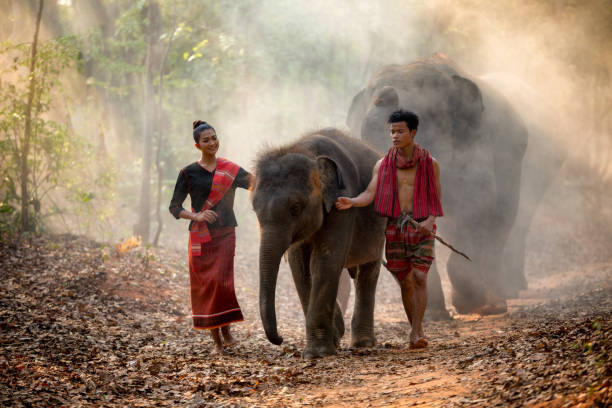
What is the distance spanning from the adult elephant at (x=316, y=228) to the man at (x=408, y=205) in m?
0.28

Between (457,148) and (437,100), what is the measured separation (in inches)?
31.9

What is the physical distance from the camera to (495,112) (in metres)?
11.1

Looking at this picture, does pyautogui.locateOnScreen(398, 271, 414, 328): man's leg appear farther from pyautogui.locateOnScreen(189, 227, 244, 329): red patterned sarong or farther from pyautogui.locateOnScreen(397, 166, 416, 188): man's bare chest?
pyautogui.locateOnScreen(189, 227, 244, 329): red patterned sarong

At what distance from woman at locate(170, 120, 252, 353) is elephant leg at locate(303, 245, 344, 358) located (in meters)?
0.98

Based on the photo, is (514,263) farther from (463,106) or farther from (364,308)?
(364,308)

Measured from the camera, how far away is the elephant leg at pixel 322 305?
5.94 metres

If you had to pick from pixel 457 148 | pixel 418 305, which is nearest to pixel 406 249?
pixel 418 305

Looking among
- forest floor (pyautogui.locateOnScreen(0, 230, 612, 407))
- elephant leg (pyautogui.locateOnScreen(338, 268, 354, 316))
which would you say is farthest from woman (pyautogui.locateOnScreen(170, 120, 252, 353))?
elephant leg (pyautogui.locateOnScreen(338, 268, 354, 316))

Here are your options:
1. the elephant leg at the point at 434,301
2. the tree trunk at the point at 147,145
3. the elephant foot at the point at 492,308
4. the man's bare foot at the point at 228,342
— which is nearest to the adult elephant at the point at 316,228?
the man's bare foot at the point at 228,342

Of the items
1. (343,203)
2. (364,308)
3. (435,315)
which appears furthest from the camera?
(435,315)

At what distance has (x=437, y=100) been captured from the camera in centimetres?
982

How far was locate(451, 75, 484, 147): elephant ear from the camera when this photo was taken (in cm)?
995

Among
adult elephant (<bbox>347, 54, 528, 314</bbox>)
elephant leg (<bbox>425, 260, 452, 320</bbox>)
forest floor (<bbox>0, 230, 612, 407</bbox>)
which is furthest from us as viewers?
adult elephant (<bbox>347, 54, 528, 314</bbox>)

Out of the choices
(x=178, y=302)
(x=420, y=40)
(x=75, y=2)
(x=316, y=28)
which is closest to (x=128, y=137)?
(x=75, y=2)
